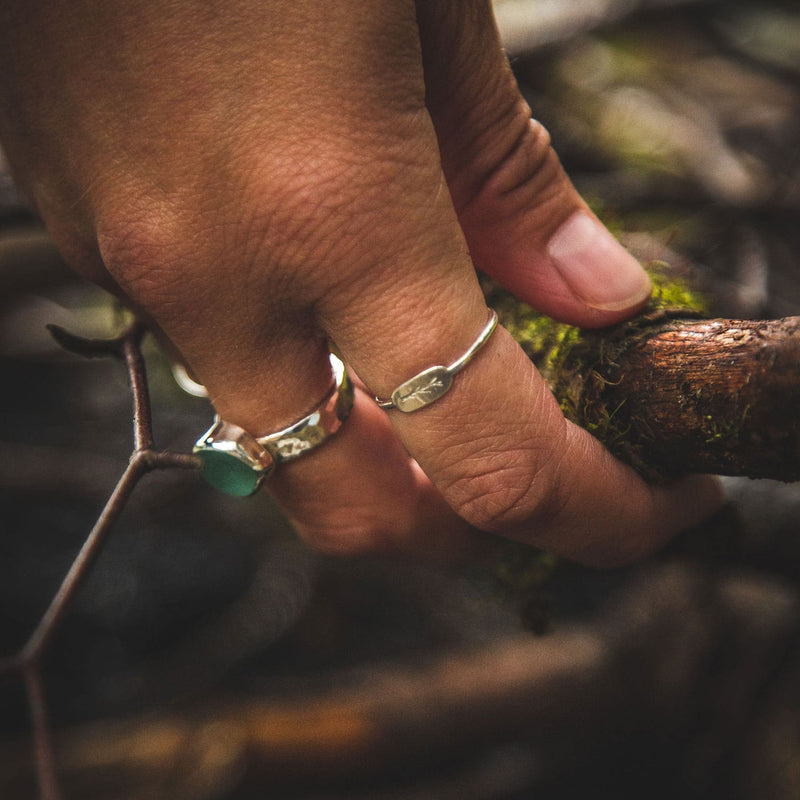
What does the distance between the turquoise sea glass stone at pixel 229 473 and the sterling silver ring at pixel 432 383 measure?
0.26 m

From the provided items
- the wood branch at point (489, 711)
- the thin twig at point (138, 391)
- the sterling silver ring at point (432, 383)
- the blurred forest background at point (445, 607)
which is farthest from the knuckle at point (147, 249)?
the wood branch at point (489, 711)

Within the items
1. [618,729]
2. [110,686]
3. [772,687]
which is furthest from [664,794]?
[110,686]

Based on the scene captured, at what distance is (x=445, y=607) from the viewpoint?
199 centimetres

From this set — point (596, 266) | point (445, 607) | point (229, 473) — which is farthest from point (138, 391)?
point (445, 607)

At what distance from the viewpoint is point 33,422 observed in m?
2.27

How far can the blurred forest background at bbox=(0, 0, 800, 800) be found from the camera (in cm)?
144

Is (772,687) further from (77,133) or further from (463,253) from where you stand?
(77,133)

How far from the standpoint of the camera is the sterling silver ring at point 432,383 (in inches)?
32.0

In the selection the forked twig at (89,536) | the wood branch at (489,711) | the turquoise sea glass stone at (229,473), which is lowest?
the wood branch at (489,711)

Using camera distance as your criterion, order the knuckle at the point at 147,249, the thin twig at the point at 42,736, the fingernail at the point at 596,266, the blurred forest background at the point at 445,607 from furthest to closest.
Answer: the blurred forest background at the point at 445,607 < the fingernail at the point at 596,266 < the knuckle at the point at 147,249 < the thin twig at the point at 42,736

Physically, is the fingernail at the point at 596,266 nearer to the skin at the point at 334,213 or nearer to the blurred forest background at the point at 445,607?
the skin at the point at 334,213

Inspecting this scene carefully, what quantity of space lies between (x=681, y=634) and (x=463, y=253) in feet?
3.70

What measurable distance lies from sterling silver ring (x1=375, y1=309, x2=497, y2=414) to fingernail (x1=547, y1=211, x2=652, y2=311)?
0.59 feet

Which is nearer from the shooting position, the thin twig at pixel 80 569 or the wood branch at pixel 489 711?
the thin twig at pixel 80 569
